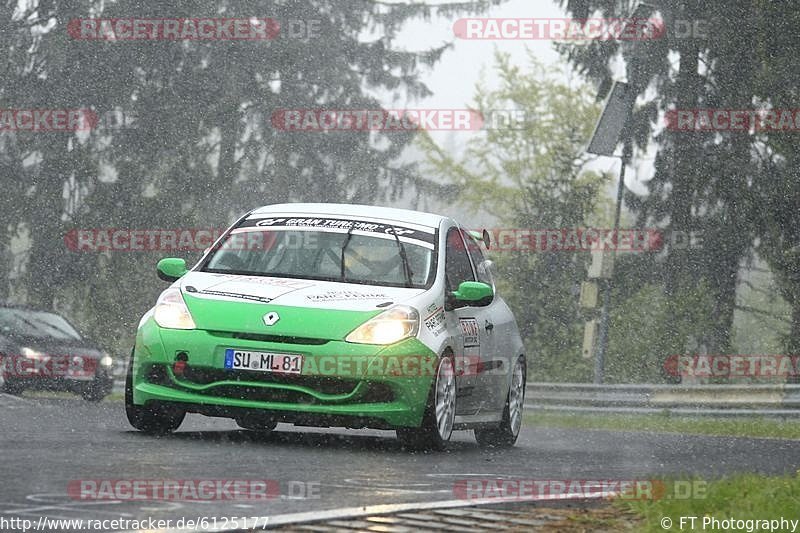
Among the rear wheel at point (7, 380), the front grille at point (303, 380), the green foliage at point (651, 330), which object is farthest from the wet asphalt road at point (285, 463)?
the green foliage at point (651, 330)

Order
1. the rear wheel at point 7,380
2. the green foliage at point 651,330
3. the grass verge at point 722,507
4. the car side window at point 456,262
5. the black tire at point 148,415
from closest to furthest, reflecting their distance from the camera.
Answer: the grass verge at point 722,507 → the black tire at point 148,415 → the car side window at point 456,262 → the rear wheel at point 7,380 → the green foliage at point 651,330

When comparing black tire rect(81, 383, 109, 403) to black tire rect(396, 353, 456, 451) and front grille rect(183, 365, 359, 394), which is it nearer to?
black tire rect(396, 353, 456, 451)

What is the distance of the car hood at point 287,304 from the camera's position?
10266mm

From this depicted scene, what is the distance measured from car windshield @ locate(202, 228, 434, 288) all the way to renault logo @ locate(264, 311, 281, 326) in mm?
938

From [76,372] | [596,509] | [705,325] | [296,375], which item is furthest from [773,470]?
[705,325]

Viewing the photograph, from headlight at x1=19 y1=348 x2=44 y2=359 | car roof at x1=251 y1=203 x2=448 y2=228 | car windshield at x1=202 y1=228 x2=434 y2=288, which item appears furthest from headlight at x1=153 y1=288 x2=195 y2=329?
headlight at x1=19 y1=348 x2=44 y2=359

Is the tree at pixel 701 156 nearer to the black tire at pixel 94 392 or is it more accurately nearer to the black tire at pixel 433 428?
the black tire at pixel 94 392

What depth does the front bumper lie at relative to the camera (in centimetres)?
1023

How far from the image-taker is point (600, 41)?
112 feet

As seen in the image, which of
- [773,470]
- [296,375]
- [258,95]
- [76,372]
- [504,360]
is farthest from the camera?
[258,95]

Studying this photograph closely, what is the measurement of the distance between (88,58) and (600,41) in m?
10.8

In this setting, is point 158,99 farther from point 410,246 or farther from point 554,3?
point 410,246

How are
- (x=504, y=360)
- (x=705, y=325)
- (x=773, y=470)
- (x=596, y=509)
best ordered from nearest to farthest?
(x=596, y=509)
(x=773, y=470)
(x=504, y=360)
(x=705, y=325)

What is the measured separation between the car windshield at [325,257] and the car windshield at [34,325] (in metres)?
12.3
